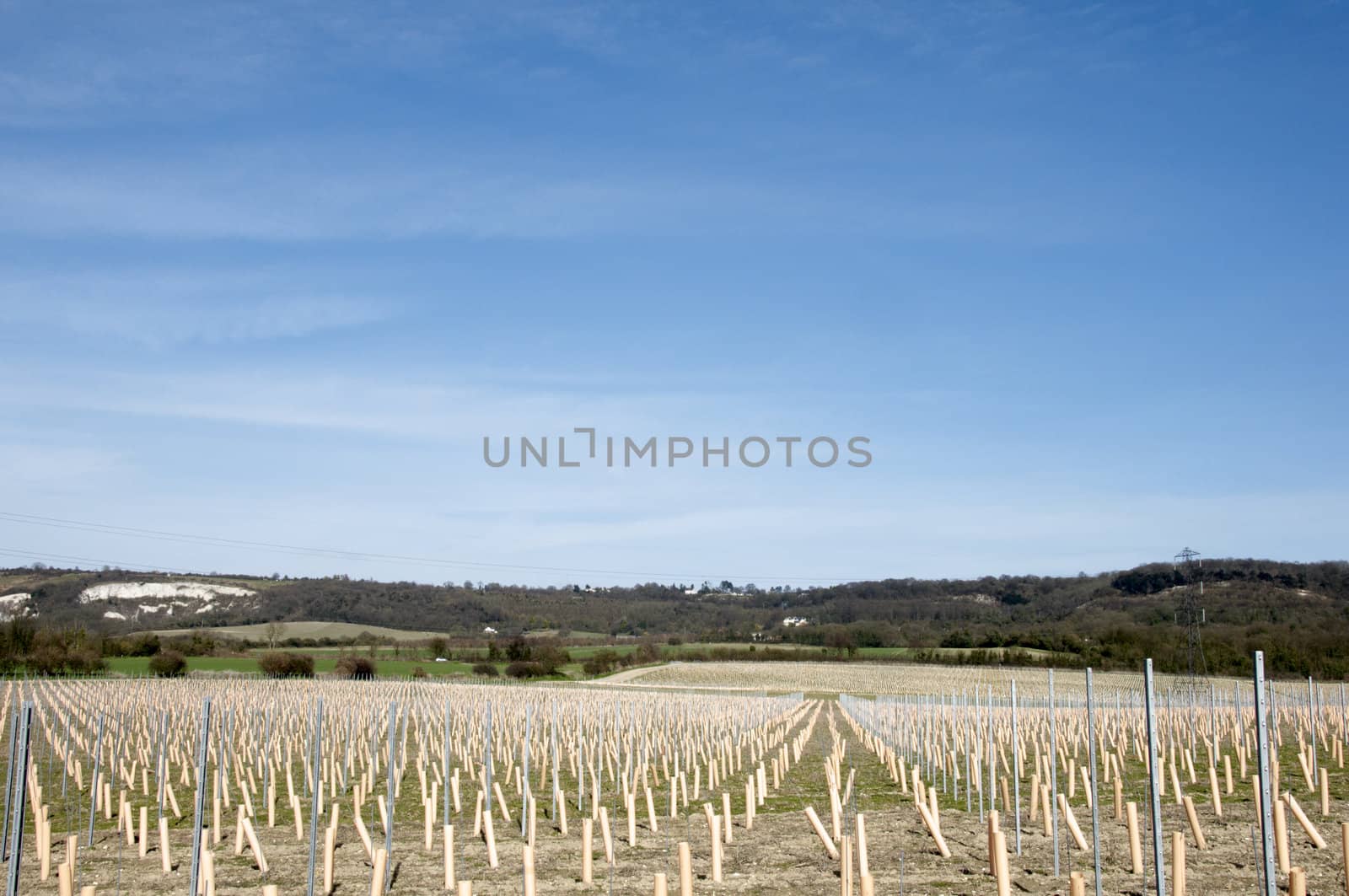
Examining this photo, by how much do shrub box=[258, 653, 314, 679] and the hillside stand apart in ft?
61.6

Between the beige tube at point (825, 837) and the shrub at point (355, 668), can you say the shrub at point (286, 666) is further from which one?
the beige tube at point (825, 837)

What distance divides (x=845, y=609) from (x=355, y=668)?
72649 millimetres

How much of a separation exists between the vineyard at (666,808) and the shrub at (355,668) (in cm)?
2901

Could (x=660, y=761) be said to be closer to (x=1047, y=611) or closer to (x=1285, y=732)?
(x=1285, y=732)

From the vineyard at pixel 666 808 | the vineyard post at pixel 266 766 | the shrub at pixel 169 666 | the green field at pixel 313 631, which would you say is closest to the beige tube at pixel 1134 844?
the vineyard at pixel 666 808

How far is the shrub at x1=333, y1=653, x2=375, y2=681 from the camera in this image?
59.9 meters

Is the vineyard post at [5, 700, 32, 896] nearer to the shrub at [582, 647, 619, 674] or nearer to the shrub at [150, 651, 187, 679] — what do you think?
the shrub at [150, 651, 187, 679]

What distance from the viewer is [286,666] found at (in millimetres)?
61031

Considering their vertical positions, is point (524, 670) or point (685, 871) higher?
point (685, 871)

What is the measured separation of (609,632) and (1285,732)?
98.9 m

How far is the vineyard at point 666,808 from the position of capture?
33.1ft

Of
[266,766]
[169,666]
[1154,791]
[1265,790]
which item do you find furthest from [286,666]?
[1265,790]

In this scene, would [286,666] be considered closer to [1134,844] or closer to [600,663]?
[600,663]

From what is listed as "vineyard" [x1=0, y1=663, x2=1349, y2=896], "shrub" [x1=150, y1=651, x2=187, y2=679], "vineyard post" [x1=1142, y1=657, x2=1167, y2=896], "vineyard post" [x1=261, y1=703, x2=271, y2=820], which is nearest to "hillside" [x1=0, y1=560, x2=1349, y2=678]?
"shrub" [x1=150, y1=651, x2=187, y2=679]
